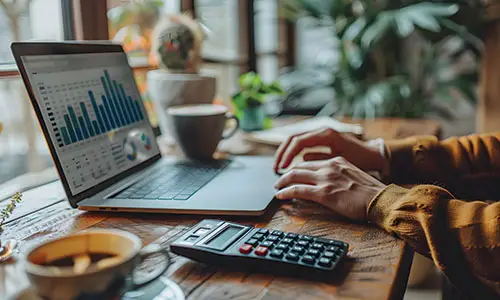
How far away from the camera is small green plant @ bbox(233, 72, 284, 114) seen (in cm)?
153

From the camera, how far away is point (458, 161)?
1079 mm

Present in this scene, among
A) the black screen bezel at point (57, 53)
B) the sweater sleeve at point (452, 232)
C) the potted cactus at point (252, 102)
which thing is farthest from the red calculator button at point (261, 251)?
the potted cactus at point (252, 102)

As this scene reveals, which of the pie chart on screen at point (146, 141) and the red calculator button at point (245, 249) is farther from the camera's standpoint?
the pie chart on screen at point (146, 141)

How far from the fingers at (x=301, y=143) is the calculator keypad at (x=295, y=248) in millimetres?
396

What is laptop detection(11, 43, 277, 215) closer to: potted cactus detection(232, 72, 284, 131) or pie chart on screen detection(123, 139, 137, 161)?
pie chart on screen detection(123, 139, 137, 161)

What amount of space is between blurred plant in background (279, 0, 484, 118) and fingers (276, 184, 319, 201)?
4.74ft

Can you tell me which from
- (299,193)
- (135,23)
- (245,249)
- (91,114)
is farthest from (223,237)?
(135,23)

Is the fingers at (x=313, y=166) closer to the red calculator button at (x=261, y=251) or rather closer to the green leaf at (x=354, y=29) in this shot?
the red calculator button at (x=261, y=251)

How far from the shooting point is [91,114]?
96 cm

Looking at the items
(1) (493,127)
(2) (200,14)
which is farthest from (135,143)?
(1) (493,127)

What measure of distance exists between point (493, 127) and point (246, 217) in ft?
6.36

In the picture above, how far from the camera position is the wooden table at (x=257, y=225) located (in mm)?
564

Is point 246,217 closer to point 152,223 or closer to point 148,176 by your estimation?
point 152,223

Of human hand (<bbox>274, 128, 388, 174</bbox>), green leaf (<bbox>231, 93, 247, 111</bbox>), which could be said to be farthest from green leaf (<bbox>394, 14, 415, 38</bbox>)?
human hand (<bbox>274, 128, 388, 174</bbox>)
